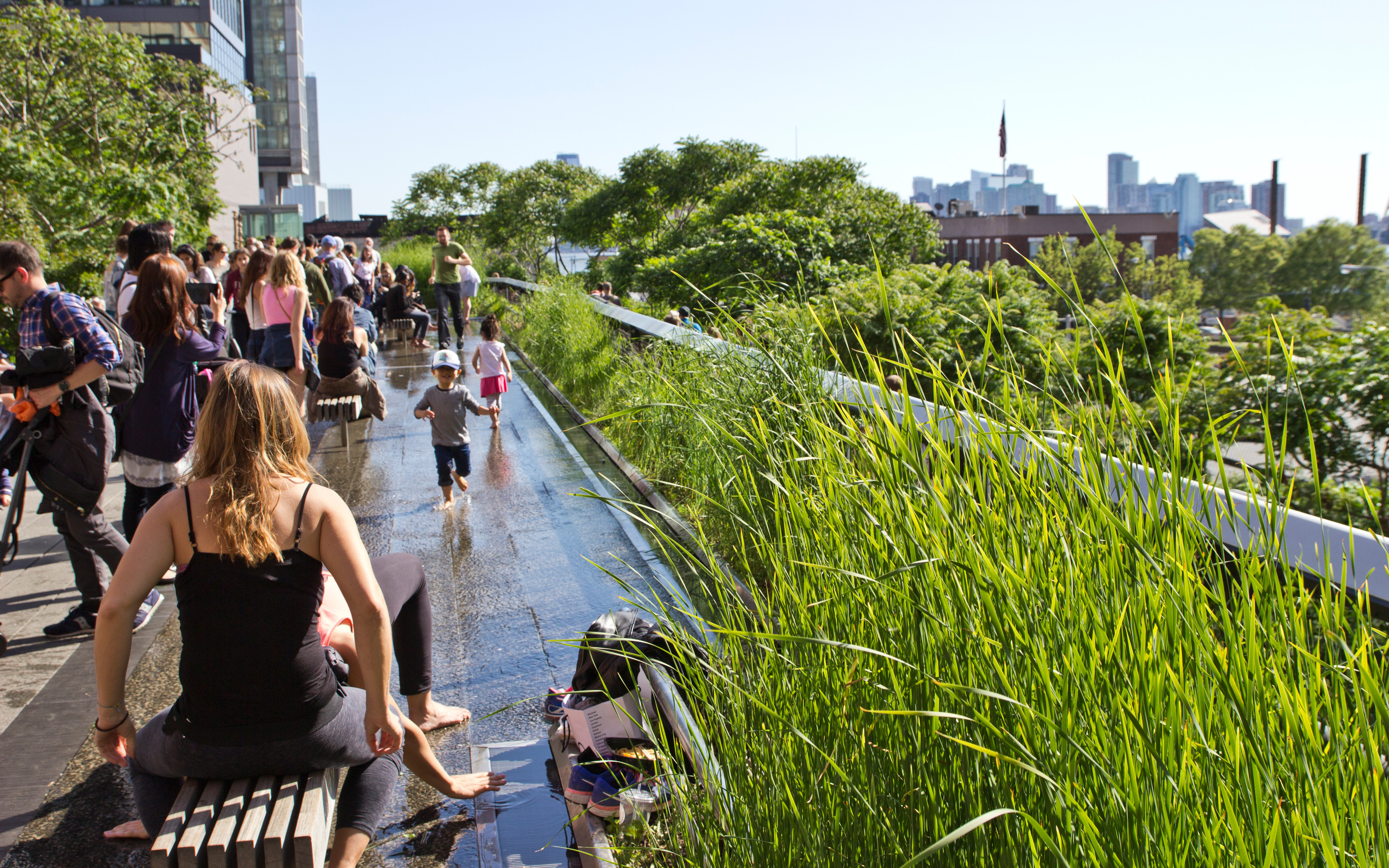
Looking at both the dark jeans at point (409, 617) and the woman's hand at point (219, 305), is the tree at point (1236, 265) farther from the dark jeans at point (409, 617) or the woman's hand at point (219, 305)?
the dark jeans at point (409, 617)

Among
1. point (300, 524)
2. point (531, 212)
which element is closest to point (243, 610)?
point (300, 524)

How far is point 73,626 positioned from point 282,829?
3.19 metres

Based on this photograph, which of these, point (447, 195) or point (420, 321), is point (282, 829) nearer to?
point (420, 321)

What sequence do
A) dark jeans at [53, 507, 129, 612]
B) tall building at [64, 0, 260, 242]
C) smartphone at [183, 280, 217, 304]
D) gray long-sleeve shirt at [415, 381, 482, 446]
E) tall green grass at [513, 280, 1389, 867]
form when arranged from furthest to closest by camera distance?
tall building at [64, 0, 260, 242] → gray long-sleeve shirt at [415, 381, 482, 446] → smartphone at [183, 280, 217, 304] → dark jeans at [53, 507, 129, 612] → tall green grass at [513, 280, 1389, 867]

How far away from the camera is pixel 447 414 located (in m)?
7.44

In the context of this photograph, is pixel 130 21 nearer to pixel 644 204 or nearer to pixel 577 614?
pixel 644 204

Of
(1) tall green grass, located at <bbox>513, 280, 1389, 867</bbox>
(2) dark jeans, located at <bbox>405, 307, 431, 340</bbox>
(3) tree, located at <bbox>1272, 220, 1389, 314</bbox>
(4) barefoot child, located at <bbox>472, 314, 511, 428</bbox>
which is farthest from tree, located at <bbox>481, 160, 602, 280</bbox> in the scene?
(3) tree, located at <bbox>1272, 220, 1389, 314</bbox>

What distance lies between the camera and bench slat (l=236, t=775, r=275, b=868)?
2.50m

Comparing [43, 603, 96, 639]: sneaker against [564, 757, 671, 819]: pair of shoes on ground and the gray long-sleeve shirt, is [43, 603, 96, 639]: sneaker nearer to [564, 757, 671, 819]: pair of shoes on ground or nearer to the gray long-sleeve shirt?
the gray long-sleeve shirt

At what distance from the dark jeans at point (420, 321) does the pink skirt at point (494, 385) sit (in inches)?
356

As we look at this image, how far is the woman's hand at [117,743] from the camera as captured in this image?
289 cm

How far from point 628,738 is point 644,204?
3411 cm

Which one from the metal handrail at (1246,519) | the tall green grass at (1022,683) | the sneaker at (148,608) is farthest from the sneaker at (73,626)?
the metal handrail at (1246,519)

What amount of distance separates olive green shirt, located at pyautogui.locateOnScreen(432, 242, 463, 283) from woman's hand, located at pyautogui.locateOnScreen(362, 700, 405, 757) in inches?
599
